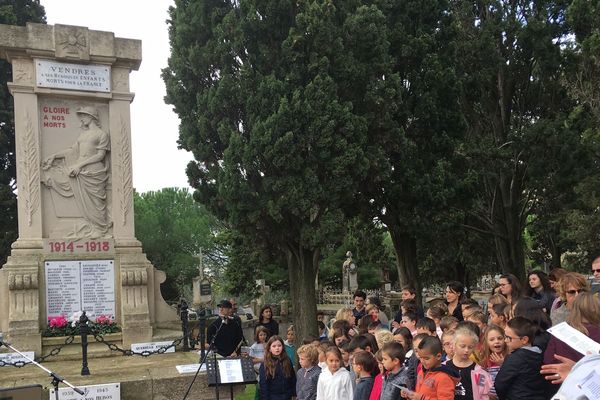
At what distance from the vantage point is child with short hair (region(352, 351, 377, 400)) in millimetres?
A: 5055

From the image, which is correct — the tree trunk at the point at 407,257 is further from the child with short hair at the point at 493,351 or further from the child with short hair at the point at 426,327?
the child with short hair at the point at 493,351

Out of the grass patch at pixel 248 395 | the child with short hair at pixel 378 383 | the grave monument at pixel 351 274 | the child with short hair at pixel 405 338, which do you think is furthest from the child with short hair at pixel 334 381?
the grave monument at pixel 351 274

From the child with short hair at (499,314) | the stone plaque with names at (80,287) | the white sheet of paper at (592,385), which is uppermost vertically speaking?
the stone plaque with names at (80,287)

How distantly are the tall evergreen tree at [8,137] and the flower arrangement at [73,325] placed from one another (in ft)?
34.0

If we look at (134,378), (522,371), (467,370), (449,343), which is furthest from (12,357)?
(522,371)

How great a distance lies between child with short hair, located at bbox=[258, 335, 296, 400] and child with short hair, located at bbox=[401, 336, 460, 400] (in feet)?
6.97

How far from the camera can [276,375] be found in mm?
6238

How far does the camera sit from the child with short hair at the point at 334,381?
5.35 metres

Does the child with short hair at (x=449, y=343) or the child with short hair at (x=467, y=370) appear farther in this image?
the child with short hair at (x=449, y=343)

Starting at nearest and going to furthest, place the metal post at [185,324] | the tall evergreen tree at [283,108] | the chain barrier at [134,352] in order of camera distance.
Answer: the chain barrier at [134,352] < the metal post at [185,324] < the tall evergreen tree at [283,108]

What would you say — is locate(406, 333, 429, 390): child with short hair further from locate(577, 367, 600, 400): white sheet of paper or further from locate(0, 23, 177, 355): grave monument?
locate(0, 23, 177, 355): grave monument

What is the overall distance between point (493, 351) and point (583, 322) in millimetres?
901

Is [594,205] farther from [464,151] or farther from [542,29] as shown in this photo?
[542,29]

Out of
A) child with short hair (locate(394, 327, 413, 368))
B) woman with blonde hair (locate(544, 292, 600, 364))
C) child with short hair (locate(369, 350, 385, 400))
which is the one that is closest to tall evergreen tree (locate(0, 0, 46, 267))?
child with short hair (locate(394, 327, 413, 368))
